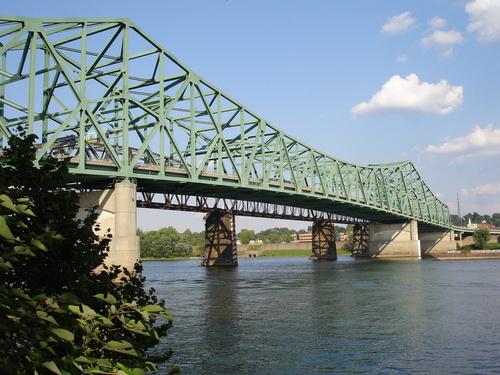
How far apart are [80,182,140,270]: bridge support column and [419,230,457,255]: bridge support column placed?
123m

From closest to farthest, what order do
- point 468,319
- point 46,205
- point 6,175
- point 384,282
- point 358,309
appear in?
point 6,175, point 46,205, point 468,319, point 358,309, point 384,282

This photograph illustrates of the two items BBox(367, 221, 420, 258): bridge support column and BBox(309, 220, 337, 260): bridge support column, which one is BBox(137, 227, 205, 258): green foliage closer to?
BBox(309, 220, 337, 260): bridge support column

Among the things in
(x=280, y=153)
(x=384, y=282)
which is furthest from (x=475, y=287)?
(x=280, y=153)

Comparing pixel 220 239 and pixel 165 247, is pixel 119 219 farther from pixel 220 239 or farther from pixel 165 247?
pixel 165 247

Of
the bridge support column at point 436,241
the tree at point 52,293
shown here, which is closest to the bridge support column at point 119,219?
the tree at point 52,293

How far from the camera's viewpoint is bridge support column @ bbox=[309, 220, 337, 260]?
129m

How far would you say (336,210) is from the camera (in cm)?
10850

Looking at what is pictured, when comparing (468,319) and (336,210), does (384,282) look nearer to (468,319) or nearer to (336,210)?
(468,319)

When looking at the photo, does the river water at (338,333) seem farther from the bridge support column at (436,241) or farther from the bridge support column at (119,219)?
the bridge support column at (436,241)

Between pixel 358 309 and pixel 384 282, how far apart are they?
22302 millimetres

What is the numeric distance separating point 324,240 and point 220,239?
41.5 metres

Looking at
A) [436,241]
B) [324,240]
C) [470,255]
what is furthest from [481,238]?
[324,240]

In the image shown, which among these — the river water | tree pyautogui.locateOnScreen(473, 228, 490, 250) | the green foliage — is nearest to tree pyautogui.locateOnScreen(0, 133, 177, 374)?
the river water

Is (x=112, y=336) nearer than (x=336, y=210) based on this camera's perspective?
Yes
